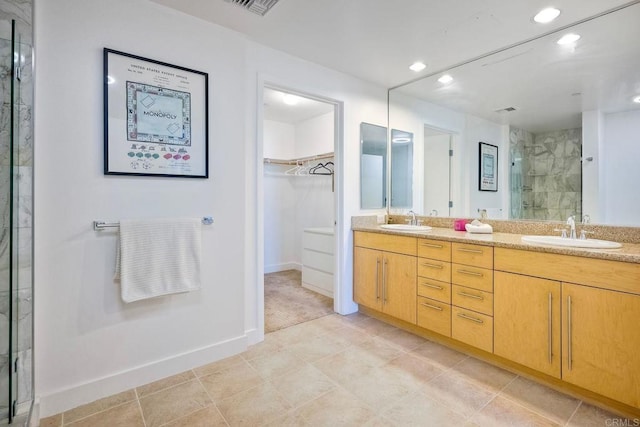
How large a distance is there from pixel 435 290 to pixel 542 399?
855mm

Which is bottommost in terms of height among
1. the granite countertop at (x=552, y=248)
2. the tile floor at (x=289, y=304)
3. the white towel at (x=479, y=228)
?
the tile floor at (x=289, y=304)

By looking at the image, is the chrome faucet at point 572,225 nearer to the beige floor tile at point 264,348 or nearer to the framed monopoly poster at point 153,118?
the beige floor tile at point 264,348

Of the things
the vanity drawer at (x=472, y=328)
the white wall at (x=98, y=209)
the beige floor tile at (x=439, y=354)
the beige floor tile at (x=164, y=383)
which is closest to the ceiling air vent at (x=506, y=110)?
the vanity drawer at (x=472, y=328)

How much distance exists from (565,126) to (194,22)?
270 cm

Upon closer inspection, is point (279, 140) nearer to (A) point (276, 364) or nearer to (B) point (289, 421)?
(A) point (276, 364)

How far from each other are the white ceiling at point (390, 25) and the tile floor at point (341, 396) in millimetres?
2295

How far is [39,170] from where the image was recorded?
5.10 ft

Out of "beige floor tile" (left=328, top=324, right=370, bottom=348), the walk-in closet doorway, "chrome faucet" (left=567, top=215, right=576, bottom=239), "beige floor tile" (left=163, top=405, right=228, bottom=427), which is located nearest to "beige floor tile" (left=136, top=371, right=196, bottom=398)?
"beige floor tile" (left=163, top=405, right=228, bottom=427)

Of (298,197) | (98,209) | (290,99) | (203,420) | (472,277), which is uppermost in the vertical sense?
(290,99)

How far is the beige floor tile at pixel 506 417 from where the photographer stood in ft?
5.00

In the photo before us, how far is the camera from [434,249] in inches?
92.2

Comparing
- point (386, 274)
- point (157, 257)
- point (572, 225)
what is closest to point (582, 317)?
point (572, 225)

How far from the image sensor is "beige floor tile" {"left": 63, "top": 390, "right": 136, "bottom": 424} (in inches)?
62.0

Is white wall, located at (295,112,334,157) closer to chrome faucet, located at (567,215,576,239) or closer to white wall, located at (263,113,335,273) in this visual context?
white wall, located at (263,113,335,273)
